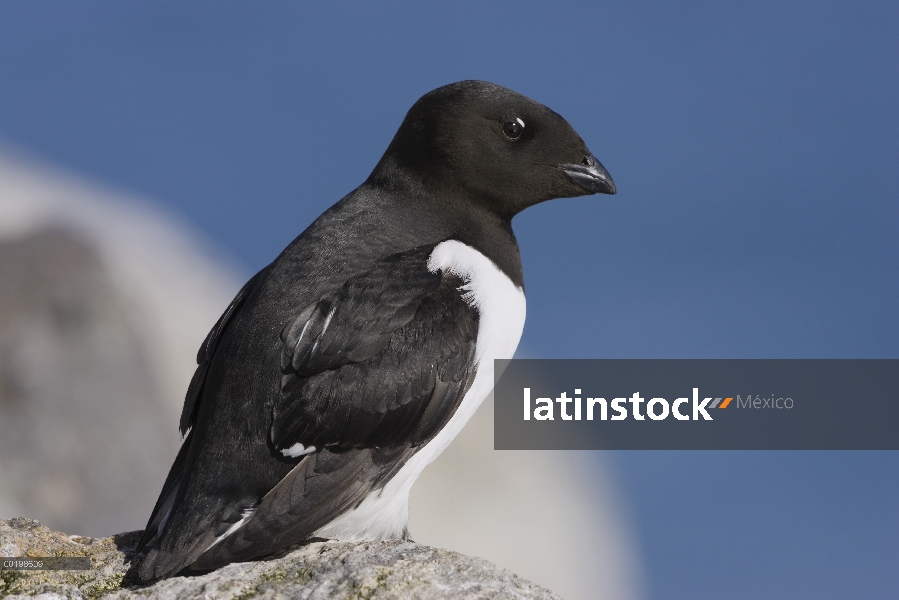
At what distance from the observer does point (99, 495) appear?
12.9 m

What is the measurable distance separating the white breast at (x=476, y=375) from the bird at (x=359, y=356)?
1 centimetres

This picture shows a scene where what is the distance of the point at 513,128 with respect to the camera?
6758 mm

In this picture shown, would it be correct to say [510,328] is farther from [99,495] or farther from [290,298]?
[99,495]

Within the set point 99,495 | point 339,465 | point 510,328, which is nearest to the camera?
point 339,465

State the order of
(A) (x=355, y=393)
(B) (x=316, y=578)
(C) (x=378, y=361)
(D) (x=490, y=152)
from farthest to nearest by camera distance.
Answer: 1. (D) (x=490, y=152)
2. (C) (x=378, y=361)
3. (A) (x=355, y=393)
4. (B) (x=316, y=578)

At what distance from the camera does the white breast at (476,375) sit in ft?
19.0

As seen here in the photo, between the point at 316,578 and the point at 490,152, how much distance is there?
3236 mm

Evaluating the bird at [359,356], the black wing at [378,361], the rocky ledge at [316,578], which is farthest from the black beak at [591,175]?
the rocky ledge at [316,578]

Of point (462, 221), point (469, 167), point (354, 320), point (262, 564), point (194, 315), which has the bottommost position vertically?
point (262, 564)

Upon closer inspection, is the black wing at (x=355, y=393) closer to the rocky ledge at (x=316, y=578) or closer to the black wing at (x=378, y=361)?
the black wing at (x=378, y=361)

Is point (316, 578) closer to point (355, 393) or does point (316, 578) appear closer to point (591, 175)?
point (355, 393)

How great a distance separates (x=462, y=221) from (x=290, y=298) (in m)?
1.43

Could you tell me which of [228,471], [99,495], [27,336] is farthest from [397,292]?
[27,336]

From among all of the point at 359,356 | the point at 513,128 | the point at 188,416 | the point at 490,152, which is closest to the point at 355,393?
the point at 359,356
